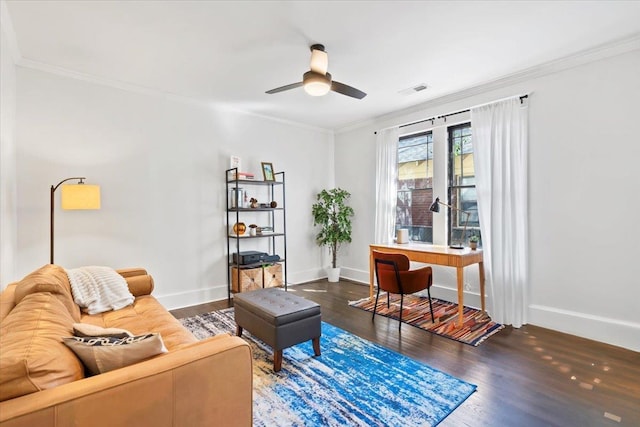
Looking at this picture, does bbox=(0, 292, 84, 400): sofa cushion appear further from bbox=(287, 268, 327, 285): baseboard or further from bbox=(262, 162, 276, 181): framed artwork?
bbox=(287, 268, 327, 285): baseboard

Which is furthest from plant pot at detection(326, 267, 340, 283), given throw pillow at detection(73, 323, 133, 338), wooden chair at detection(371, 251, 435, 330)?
throw pillow at detection(73, 323, 133, 338)

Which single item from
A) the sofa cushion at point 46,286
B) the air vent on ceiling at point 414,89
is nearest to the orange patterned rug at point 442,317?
the air vent on ceiling at point 414,89

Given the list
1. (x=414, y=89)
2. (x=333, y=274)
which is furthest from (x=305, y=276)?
(x=414, y=89)

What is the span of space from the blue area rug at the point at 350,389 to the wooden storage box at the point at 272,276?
1.54m

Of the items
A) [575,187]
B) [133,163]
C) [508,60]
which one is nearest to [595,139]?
[575,187]

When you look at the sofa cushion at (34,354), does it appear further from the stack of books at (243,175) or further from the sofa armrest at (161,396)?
the stack of books at (243,175)

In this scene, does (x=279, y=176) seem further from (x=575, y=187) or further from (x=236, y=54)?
(x=575, y=187)

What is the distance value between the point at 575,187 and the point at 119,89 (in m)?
5.06

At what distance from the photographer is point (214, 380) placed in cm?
132

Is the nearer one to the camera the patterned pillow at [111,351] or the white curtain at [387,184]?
the patterned pillow at [111,351]

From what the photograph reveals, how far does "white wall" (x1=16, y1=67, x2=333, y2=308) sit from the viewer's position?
3.16m

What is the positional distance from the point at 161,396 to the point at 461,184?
4.07 metres

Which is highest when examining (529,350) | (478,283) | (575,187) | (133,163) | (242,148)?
(242,148)

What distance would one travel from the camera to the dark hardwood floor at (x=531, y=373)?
1932 millimetres
